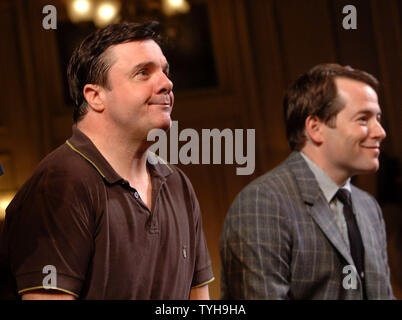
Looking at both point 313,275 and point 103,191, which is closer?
point 103,191

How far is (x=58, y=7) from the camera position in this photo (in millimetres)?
2670

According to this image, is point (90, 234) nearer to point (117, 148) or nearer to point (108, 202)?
point (108, 202)

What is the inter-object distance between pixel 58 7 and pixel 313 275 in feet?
6.05

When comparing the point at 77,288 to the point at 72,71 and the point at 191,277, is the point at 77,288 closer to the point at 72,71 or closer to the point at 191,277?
the point at 191,277

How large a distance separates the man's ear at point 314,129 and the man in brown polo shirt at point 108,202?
0.60 metres

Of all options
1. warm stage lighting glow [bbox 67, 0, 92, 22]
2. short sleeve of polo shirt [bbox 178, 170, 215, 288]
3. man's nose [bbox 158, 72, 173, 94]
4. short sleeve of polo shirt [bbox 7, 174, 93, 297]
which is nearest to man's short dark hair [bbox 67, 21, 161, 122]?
man's nose [bbox 158, 72, 173, 94]

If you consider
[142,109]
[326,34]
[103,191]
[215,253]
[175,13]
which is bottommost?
[215,253]

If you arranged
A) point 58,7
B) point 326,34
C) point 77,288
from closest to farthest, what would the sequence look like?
1. point 77,288
2. point 326,34
3. point 58,7

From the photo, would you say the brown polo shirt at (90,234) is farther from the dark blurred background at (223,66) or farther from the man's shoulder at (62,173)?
the dark blurred background at (223,66)

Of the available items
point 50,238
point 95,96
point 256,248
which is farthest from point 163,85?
point 256,248

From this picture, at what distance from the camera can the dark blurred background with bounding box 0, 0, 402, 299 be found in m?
2.46

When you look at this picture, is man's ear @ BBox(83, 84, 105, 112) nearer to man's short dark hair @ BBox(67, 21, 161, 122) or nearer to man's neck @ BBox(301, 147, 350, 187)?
man's short dark hair @ BBox(67, 21, 161, 122)

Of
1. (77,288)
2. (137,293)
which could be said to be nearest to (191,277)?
(137,293)

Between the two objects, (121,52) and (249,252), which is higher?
(121,52)
